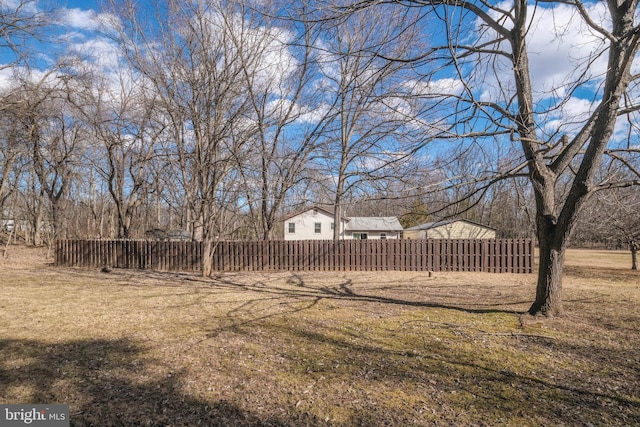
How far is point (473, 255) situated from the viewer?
1388 cm

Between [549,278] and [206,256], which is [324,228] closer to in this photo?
[206,256]

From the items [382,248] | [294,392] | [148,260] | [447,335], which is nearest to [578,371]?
[447,335]

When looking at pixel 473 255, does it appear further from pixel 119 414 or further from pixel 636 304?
pixel 119 414

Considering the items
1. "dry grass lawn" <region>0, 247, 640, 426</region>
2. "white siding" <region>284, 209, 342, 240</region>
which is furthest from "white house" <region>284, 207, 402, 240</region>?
"dry grass lawn" <region>0, 247, 640, 426</region>

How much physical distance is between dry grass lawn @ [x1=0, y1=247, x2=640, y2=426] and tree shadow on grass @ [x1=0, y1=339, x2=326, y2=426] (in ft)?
0.06

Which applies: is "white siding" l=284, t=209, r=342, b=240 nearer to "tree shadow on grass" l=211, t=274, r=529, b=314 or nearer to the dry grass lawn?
"tree shadow on grass" l=211, t=274, r=529, b=314

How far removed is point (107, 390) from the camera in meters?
3.24

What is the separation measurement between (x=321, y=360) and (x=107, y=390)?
7.06 feet

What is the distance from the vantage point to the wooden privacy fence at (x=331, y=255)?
45.3 ft

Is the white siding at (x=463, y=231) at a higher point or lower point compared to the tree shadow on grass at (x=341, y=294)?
higher

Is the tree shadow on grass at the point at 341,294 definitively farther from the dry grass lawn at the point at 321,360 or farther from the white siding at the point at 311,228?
the white siding at the point at 311,228

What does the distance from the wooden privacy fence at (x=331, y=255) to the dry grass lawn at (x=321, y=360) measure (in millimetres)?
5980

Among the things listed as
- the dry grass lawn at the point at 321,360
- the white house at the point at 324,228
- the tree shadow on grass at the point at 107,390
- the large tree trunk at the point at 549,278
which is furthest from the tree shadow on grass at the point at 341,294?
the white house at the point at 324,228

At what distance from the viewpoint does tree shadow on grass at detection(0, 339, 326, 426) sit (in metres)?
2.77
